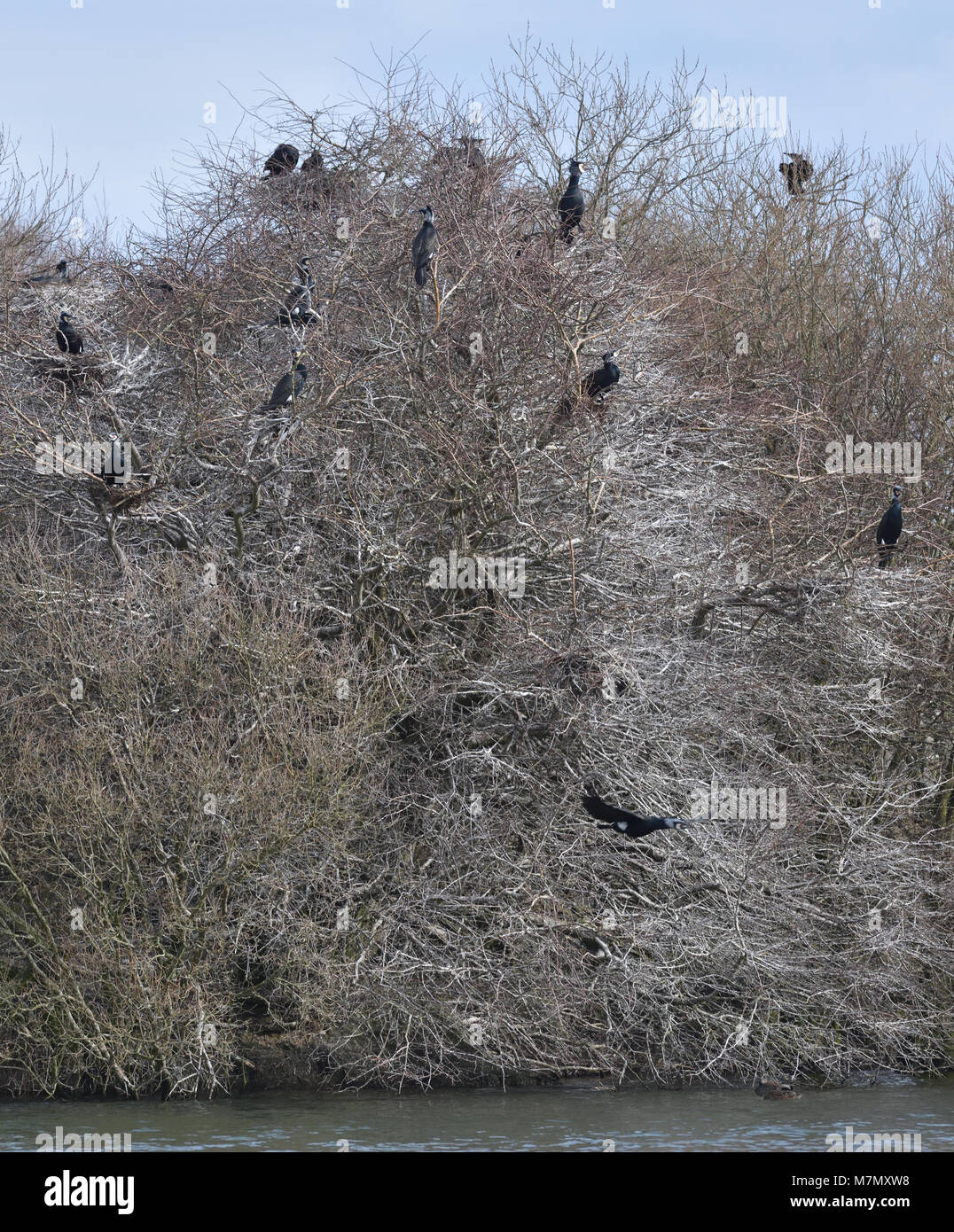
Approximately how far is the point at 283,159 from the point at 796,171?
28.2 ft

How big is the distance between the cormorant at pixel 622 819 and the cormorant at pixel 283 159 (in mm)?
9170

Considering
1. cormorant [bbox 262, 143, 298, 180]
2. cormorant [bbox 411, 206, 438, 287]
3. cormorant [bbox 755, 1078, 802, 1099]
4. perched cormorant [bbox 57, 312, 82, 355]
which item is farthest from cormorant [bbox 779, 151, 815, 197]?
cormorant [bbox 755, 1078, 802, 1099]

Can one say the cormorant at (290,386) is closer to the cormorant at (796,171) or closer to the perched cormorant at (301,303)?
the perched cormorant at (301,303)

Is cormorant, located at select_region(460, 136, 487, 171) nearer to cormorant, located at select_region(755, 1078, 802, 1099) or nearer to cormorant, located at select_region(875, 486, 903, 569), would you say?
cormorant, located at select_region(875, 486, 903, 569)

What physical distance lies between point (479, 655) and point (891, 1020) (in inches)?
225

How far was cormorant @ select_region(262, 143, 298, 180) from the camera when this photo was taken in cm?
1997

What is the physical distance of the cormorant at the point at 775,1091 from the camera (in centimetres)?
1562

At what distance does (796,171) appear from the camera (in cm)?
2456

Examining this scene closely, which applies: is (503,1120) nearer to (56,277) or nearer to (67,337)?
(67,337)

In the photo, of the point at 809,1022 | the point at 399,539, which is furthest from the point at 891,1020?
the point at 399,539

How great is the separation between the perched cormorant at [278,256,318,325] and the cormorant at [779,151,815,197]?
31.4 ft

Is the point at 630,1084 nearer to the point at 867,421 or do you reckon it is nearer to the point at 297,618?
the point at 297,618

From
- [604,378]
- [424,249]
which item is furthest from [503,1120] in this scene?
[424,249]

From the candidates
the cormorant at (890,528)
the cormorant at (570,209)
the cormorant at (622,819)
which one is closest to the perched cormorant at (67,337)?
the cormorant at (570,209)
